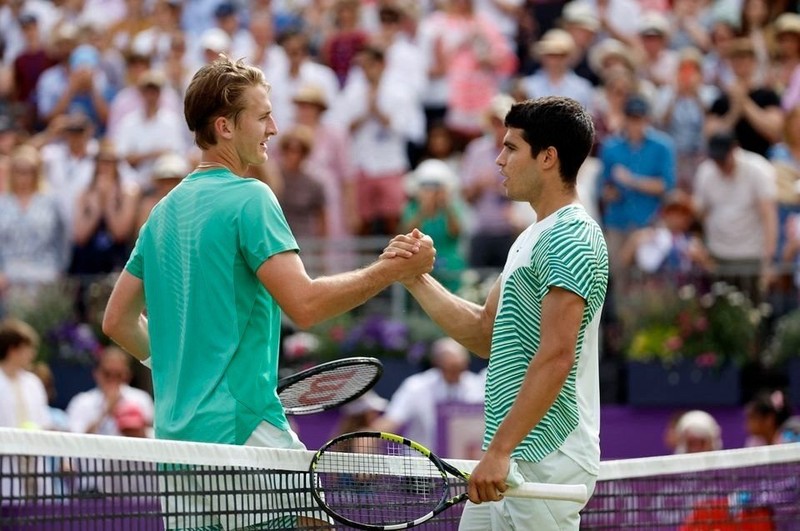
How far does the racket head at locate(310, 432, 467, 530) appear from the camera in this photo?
514cm

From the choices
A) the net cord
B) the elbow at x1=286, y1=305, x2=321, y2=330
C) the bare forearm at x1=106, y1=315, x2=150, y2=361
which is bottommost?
the net cord

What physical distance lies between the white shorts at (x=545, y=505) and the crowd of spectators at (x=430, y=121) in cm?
744

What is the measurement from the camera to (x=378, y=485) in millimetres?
5254

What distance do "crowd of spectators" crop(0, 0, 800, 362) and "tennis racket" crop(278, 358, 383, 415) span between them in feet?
22.8

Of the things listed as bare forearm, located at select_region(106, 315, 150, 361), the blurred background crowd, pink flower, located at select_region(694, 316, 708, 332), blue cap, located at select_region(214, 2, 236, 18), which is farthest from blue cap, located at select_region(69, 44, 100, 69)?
bare forearm, located at select_region(106, 315, 150, 361)

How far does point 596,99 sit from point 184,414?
403 inches

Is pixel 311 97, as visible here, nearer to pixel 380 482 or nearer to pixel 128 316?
pixel 128 316

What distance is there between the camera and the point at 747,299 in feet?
40.4

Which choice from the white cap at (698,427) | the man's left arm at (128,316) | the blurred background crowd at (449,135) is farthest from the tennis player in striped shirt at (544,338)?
the blurred background crowd at (449,135)

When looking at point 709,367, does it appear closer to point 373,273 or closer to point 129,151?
point 129,151

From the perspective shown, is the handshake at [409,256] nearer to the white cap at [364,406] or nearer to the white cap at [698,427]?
the white cap at [698,427]

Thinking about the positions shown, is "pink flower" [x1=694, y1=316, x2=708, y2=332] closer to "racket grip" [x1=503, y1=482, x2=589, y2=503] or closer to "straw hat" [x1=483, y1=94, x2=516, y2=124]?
"straw hat" [x1=483, y1=94, x2=516, y2=124]

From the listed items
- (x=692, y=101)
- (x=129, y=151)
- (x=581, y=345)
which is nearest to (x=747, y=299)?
(x=692, y=101)

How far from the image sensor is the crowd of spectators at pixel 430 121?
1309 cm
